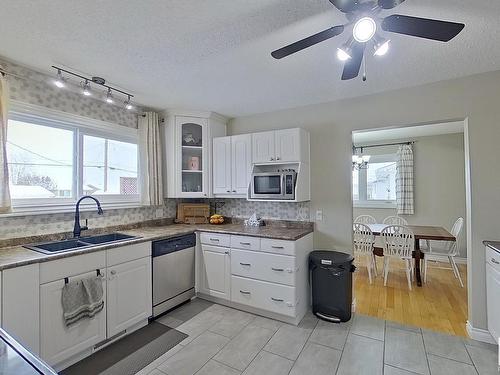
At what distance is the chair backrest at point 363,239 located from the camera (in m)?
3.86

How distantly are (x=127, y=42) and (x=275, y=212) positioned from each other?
2478 millimetres

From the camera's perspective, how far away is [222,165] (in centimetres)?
358

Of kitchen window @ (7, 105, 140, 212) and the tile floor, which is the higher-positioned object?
kitchen window @ (7, 105, 140, 212)

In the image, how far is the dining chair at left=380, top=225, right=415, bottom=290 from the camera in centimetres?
363

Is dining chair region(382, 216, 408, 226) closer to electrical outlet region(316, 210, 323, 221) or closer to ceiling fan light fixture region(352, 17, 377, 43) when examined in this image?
electrical outlet region(316, 210, 323, 221)

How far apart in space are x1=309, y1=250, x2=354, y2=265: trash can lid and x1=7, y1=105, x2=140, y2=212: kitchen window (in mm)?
2290

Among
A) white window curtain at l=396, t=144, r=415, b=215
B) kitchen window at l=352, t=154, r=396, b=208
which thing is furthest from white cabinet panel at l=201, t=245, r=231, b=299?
white window curtain at l=396, t=144, r=415, b=215

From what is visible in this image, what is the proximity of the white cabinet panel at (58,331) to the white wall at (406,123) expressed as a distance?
249cm

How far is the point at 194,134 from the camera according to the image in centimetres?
360

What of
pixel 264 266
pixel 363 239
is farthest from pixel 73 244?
pixel 363 239

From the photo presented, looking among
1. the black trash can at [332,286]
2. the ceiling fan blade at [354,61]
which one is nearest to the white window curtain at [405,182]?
the black trash can at [332,286]

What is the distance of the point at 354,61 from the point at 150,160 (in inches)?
104

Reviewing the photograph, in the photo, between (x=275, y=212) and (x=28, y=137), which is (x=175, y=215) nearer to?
(x=275, y=212)

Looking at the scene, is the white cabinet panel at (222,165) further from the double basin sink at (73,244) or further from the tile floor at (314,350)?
the tile floor at (314,350)
